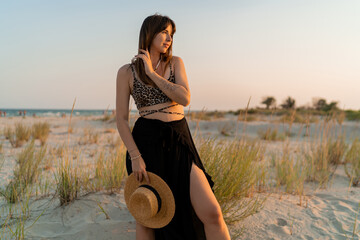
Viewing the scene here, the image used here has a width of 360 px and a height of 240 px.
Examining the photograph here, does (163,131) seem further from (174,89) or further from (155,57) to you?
(155,57)

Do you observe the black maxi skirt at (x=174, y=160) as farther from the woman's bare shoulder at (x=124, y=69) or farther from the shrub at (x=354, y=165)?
the shrub at (x=354, y=165)

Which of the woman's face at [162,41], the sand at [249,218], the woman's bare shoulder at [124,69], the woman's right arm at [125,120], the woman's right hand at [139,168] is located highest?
the woman's face at [162,41]

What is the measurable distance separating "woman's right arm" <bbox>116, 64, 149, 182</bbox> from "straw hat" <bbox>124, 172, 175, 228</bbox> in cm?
8

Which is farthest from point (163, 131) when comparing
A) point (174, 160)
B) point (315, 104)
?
point (315, 104)

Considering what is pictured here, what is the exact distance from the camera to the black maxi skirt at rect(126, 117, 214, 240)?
1876 millimetres

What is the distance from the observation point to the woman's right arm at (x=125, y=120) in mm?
1898

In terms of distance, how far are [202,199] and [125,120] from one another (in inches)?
31.7

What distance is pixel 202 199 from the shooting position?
5.60 ft

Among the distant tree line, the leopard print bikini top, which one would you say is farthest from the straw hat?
the distant tree line

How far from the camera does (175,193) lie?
1906mm

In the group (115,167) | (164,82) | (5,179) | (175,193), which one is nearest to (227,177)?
(175,193)

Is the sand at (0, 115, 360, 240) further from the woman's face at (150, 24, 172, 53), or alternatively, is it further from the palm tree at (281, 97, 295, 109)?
the palm tree at (281, 97, 295, 109)

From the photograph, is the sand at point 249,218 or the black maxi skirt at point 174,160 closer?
the black maxi skirt at point 174,160

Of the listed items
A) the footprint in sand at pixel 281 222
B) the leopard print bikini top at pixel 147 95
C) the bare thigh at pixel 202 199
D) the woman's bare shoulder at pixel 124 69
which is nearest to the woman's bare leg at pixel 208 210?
the bare thigh at pixel 202 199
